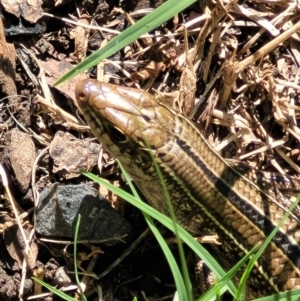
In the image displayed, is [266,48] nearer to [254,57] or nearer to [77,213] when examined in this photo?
[254,57]

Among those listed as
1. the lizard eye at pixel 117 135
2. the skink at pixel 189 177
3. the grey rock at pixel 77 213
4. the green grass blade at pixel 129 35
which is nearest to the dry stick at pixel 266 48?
the skink at pixel 189 177

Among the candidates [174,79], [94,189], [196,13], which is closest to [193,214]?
[94,189]

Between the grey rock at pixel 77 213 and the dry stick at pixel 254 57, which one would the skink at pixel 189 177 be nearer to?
the grey rock at pixel 77 213

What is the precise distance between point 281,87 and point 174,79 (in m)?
0.62

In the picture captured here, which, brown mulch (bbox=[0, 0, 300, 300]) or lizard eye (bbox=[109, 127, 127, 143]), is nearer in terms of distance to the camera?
lizard eye (bbox=[109, 127, 127, 143])

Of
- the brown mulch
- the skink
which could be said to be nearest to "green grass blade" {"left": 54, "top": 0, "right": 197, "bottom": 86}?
the skink

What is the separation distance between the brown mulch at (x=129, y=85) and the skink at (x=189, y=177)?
1.34 ft

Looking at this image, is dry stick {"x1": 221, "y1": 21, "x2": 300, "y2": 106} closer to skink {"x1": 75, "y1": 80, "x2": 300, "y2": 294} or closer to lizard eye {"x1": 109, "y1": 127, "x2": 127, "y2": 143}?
skink {"x1": 75, "y1": 80, "x2": 300, "y2": 294}

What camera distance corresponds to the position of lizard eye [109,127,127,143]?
3.52 meters

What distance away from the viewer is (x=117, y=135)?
3.54m

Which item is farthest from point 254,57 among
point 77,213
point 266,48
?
point 77,213

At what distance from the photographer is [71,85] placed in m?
4.11

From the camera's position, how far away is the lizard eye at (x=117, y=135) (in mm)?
3523

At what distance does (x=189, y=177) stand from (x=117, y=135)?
44 cm
